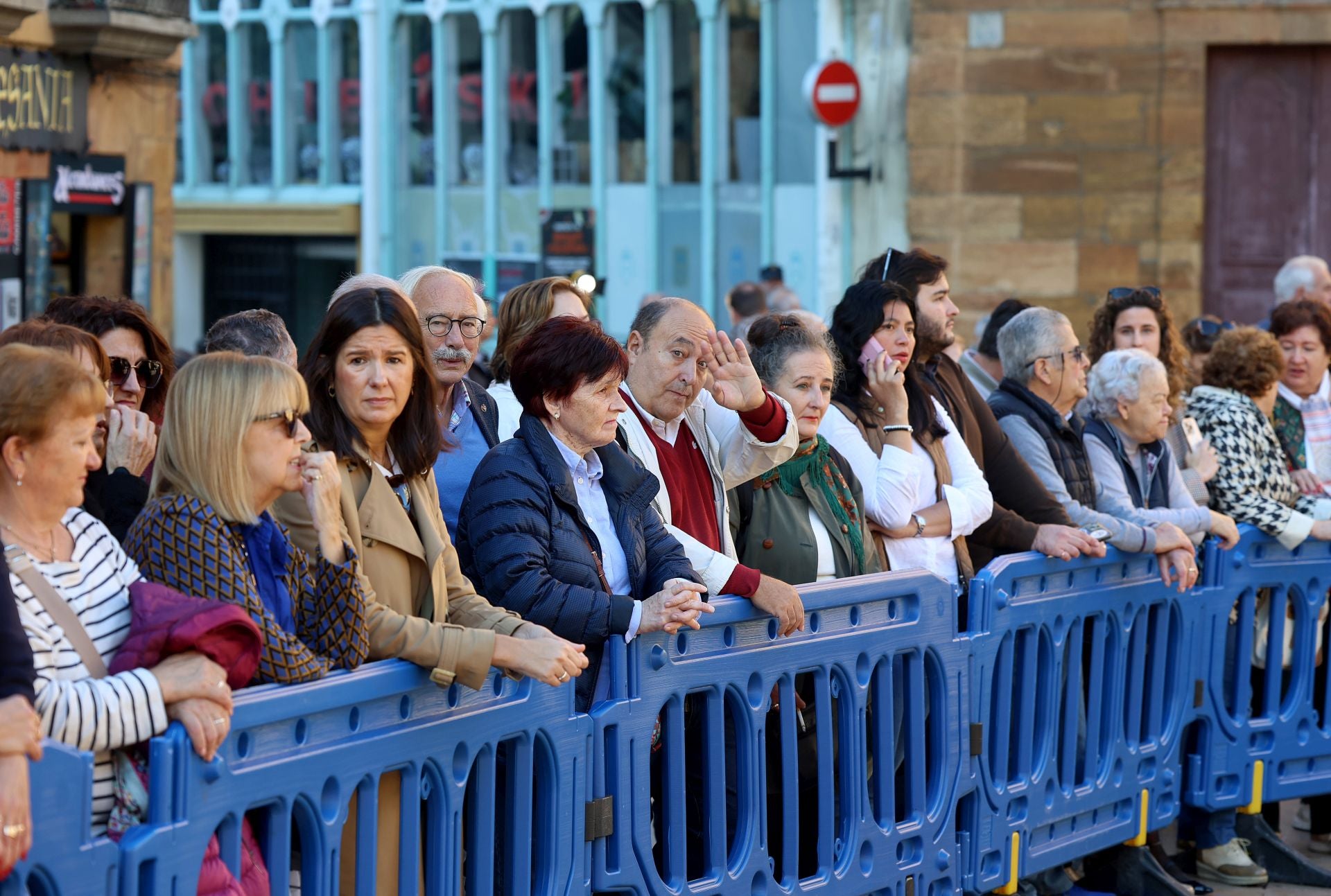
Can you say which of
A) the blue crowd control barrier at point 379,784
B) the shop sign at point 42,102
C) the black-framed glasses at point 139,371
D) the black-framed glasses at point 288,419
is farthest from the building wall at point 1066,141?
the black-framed glasses at point 288,419

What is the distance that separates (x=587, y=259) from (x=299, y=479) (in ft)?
58.7

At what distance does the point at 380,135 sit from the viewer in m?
23.5

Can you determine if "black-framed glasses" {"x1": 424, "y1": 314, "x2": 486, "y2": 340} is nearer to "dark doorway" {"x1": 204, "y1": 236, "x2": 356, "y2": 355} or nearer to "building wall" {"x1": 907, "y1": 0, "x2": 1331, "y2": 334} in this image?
"building wall" {"x1": 907, "y1": 0, "x2": 1331, "y2": 334}

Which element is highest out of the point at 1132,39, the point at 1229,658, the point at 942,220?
the point at 1132,39

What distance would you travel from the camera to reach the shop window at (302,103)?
24.7 metres

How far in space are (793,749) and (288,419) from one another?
74.0 inches

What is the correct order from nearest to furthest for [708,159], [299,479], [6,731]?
[6,731] < [299,479] < [708,159]

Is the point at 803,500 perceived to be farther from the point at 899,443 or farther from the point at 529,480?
the point at 529,480

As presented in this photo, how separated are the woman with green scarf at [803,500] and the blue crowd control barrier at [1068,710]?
1.50ft

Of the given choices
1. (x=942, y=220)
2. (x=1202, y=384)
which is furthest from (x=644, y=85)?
(x=1202, y=384)

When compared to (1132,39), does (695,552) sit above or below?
below

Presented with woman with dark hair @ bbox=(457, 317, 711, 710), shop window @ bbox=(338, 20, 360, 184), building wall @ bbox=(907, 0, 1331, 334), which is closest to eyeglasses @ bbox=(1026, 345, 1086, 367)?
woman with dark hair @ bbox=(457, 317, 711, 710)

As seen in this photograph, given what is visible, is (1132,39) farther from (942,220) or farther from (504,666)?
(504,666)

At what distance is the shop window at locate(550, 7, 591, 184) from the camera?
2192cm
